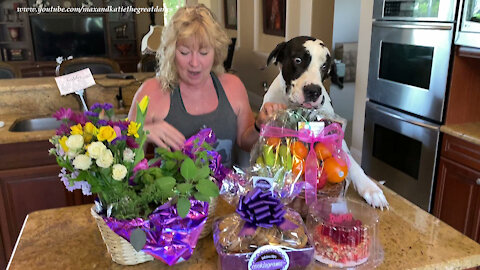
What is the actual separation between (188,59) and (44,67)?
6.35 metres

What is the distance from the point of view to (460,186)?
2.13 metres

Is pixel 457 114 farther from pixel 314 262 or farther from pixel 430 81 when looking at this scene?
pixel 314 262

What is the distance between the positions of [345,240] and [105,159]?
1.78 feet

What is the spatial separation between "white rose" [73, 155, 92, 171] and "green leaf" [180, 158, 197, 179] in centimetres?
18

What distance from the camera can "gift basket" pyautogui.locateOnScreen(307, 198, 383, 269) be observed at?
0.88 metres

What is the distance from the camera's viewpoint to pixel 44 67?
6855mm

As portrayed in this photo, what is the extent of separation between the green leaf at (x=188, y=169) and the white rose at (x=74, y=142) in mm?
199

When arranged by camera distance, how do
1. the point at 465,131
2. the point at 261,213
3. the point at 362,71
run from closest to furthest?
the point at 261,213
the point at 465,131
the point at 362,71

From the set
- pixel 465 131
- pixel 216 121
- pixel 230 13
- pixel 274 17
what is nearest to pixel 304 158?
pixel 216 121

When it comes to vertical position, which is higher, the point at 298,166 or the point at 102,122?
the point at 102,122

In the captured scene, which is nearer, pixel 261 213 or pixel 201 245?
pixel 261 213

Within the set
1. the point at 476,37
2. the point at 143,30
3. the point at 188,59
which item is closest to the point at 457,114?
the point at 476,37

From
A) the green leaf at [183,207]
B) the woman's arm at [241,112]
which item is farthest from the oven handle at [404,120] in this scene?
the green leaf at [183,207]

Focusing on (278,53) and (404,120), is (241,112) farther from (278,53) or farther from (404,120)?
(404,120)
